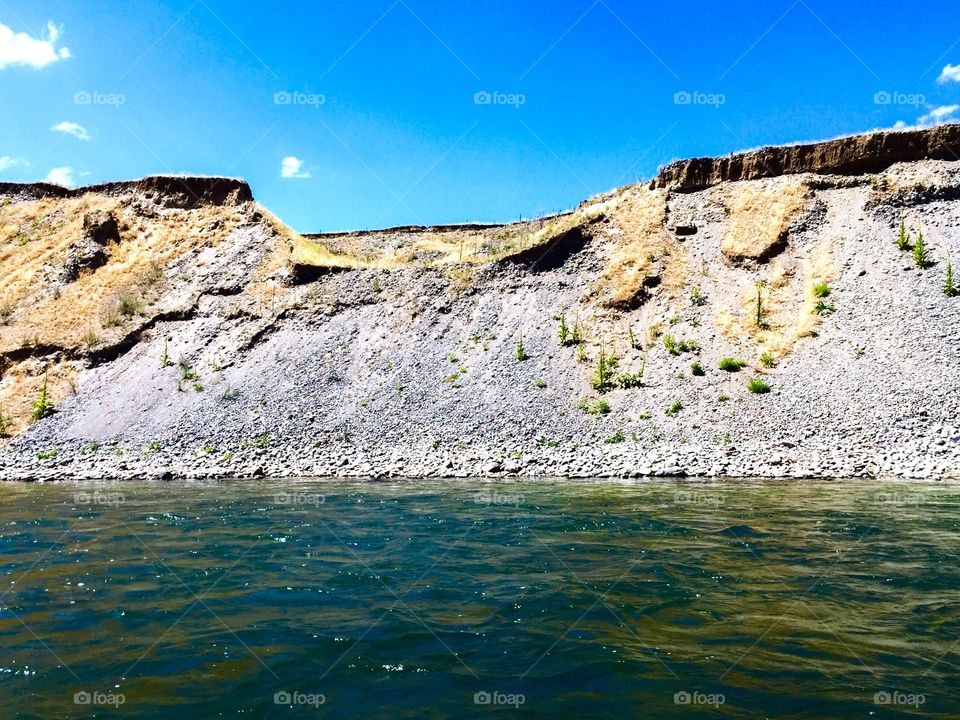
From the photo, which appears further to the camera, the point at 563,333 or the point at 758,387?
the point at 563,333

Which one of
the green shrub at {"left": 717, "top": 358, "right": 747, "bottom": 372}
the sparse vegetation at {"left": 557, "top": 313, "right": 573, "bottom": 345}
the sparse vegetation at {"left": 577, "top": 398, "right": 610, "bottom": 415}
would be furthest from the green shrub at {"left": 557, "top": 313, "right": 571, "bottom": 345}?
the green shrub at {"left": 717, "top": 358, "right": 747, "bottom": 372}

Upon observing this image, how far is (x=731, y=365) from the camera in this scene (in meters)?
26.5

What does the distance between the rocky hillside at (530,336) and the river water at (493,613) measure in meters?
8.46

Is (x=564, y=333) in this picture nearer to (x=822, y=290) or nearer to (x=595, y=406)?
(x=595, y=406)

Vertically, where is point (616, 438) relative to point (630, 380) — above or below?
below

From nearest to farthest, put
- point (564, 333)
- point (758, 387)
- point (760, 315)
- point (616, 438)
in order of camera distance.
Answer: point (616, 438)
point (758, 387)
point (760, 315)
point (564, 333)

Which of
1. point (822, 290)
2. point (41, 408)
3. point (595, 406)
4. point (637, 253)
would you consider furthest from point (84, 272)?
point (822, 290)

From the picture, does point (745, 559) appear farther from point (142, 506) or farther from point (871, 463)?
point (142, 506)

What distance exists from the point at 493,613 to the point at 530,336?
2424cm

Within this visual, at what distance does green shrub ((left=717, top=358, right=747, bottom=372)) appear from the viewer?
86.9ft

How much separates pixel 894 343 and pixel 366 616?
960 inches

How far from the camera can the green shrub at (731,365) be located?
2648 centimetres

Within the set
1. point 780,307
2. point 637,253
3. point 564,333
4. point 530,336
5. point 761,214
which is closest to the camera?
point 780,307

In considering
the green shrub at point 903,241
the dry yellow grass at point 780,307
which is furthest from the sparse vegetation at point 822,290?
the green shrub at point 903,241
